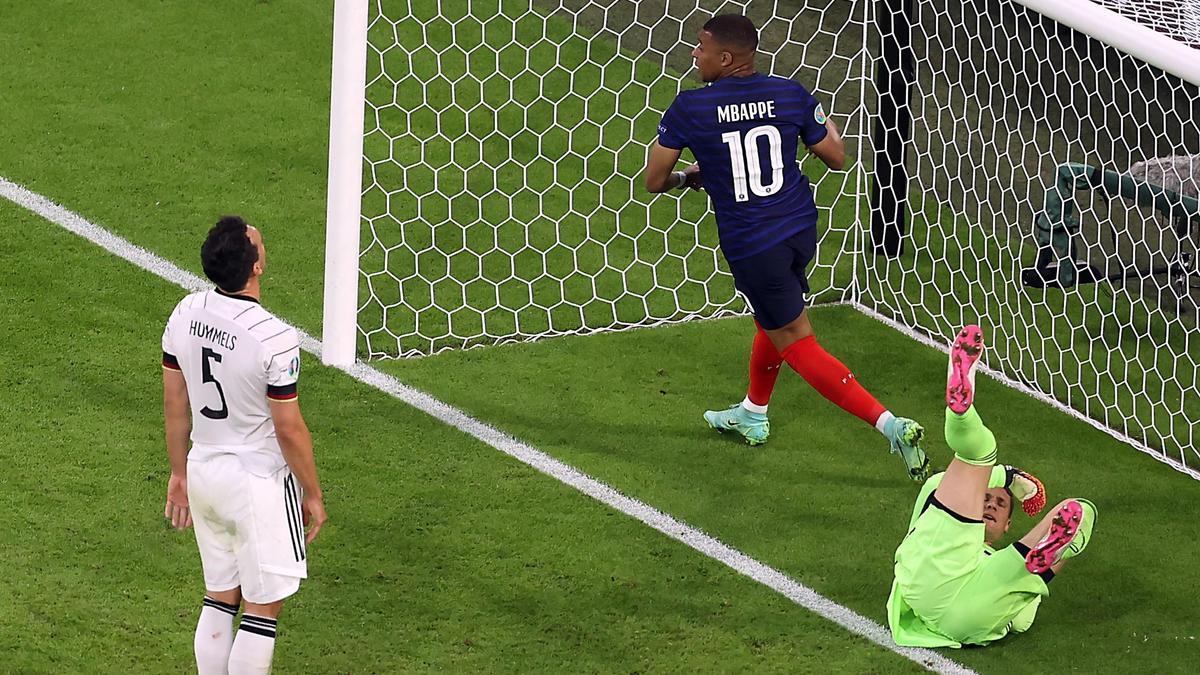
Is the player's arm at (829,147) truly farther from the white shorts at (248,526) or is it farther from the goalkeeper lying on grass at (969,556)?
the white shorts at (248,526)

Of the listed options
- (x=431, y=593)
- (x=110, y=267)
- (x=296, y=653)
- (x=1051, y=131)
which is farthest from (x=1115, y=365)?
(x=110, y=267)

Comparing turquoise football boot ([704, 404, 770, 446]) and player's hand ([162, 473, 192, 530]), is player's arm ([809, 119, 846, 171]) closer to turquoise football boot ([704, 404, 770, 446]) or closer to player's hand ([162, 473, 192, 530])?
turquoise football boot ([704, 404, 770, 446])

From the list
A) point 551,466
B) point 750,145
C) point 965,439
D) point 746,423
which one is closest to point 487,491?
point 551,466

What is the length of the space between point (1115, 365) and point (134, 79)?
5021mm

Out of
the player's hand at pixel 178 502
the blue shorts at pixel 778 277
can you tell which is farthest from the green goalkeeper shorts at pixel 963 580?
the player's hand at pixel 178 502

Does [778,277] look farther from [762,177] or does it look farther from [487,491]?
[487,491]

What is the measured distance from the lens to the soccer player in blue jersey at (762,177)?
216 inches

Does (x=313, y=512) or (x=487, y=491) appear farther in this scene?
(x=487, y=491)

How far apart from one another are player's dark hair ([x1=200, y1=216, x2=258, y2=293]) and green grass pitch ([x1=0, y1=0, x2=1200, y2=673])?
1370mm

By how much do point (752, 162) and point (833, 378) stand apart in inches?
31.2

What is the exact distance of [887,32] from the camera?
7.17 m

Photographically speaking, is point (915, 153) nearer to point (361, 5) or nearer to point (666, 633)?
point (361, 5)

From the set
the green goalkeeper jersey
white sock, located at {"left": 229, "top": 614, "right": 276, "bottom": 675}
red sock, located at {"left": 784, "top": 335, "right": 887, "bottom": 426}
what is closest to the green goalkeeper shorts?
the green goalkeeper jersey

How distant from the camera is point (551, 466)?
19.5 ft
